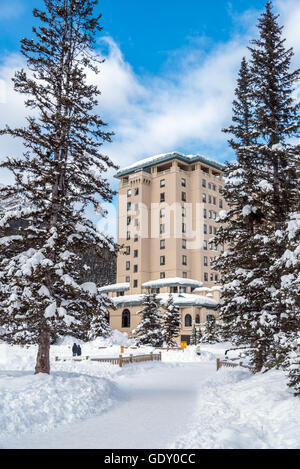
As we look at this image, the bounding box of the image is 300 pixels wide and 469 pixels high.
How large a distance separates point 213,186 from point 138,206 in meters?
15.9

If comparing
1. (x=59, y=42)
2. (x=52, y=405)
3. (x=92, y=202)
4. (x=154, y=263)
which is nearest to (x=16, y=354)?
(x=92, y=202)

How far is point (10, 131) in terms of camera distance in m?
14.3

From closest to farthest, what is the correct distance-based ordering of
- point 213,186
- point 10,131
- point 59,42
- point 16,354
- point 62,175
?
point 10,131 < point 62,175 < point 59,42 < point 16,354 < point 213,186

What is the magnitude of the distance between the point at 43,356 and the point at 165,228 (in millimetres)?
57138

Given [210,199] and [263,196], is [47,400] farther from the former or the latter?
[210,199]

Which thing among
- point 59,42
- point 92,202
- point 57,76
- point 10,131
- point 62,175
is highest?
point 59,42

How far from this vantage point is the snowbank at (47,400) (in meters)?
9.13

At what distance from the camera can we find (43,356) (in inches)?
533

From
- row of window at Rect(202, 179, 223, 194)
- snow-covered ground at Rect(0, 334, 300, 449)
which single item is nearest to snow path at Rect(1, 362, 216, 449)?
snow-covered ground at Rect(0, 334, 300, 449)

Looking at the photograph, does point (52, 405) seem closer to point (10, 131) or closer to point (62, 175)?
point (62, 175)

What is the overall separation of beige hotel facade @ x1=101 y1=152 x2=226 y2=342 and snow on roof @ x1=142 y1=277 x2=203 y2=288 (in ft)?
0.58

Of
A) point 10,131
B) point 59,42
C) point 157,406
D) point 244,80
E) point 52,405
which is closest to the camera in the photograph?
point 52,405

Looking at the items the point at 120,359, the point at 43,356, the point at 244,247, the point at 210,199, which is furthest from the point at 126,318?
the point at 43,356

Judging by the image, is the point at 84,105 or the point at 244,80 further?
the point at 244,80
